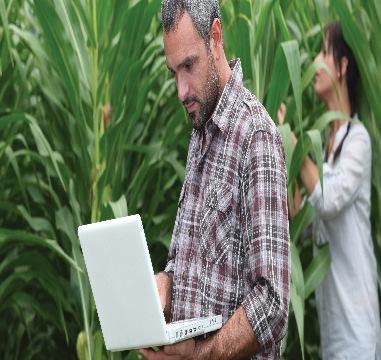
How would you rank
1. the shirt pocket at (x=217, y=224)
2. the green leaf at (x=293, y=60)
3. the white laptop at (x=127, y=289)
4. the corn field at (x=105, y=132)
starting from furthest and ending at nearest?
1. the corn field at (x=105, y=132)
2. the green leaf at (x=293, y=60)
3. the shirt pocket at (x=217, y=224)
4. the white laptop at (x=127, y=289)

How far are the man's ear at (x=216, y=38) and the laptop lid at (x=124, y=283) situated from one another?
262 mm

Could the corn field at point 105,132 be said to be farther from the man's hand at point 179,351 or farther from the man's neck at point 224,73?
the man's hand at point 179,351

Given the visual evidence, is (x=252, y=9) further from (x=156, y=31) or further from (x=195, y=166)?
(x=195, y=166)

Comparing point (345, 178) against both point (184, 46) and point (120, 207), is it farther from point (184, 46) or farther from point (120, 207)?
point (184, 46)

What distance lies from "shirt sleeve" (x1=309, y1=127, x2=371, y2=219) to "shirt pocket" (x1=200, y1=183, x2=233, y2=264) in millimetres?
769

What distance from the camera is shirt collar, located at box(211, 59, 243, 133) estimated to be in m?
1.28

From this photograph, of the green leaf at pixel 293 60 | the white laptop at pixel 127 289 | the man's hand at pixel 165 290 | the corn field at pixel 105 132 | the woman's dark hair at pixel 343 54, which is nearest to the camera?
the white laptop at pixel 127 289

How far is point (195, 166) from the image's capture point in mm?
1333

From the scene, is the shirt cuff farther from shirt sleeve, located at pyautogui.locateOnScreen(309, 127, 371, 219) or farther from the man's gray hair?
shirt sleeve, located at pyautogui.locateOnScreen(309, 127, 371, 219)

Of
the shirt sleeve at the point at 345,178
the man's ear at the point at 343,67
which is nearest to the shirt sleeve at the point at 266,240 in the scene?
the shirt sleeve at the point at 345,178

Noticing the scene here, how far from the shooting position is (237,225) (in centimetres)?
126

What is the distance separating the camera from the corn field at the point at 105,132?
1.97 metres

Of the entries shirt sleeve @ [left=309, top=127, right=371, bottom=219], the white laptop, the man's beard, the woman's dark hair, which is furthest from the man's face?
the woman's dark hair

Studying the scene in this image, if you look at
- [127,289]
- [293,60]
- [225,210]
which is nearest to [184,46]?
[225,210]
